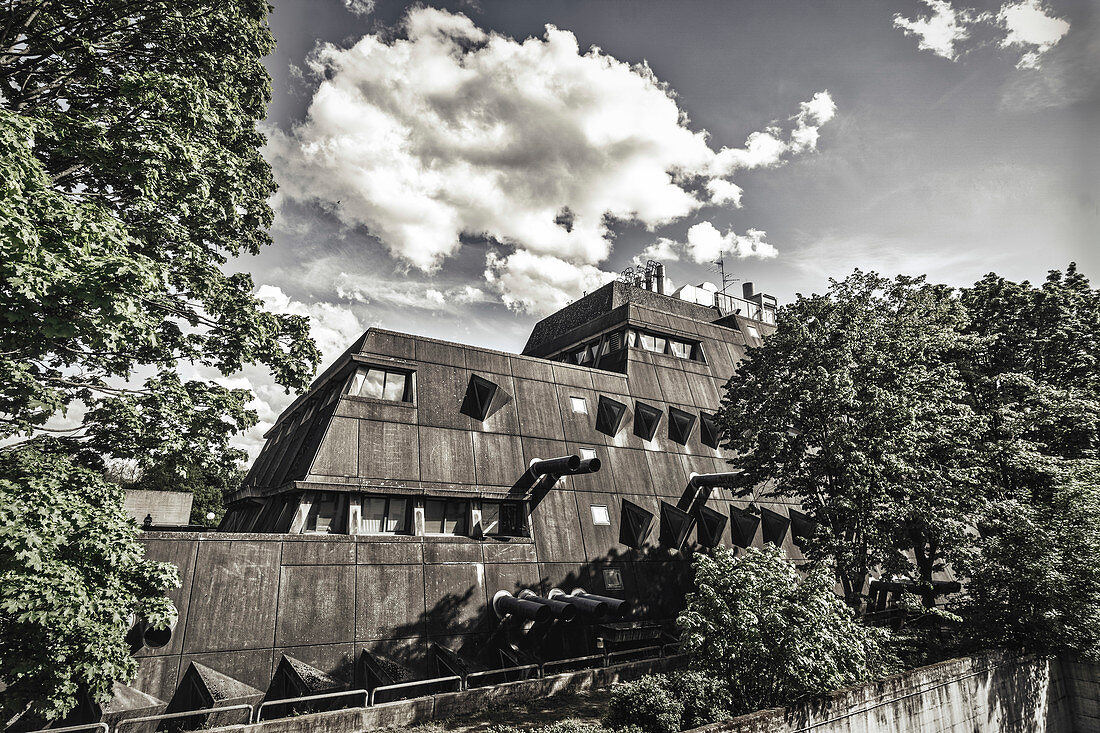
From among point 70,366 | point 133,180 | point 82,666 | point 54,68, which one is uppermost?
point 54,68

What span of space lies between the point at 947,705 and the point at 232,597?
799 inches

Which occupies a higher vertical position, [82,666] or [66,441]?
[66,441]

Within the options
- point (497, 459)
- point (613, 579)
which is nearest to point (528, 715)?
point (613, 579)

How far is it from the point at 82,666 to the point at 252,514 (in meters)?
16.1

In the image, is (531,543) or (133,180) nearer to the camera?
(133,180)

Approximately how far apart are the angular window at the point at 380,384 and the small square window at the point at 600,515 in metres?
9.79

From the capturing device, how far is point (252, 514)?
24.1 meters

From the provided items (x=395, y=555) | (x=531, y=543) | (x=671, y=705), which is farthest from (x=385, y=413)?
(x=671, y=705)

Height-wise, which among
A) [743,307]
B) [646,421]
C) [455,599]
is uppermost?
[743,307]

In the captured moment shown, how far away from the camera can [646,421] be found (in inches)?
1133

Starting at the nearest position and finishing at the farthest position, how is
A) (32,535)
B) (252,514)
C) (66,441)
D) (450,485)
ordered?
(32,535) → (66,441) → (450,485) → (252,514)

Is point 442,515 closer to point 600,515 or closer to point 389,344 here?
point 600,515

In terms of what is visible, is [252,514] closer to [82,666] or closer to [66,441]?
[66,441]

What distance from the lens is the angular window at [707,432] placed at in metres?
30.6
